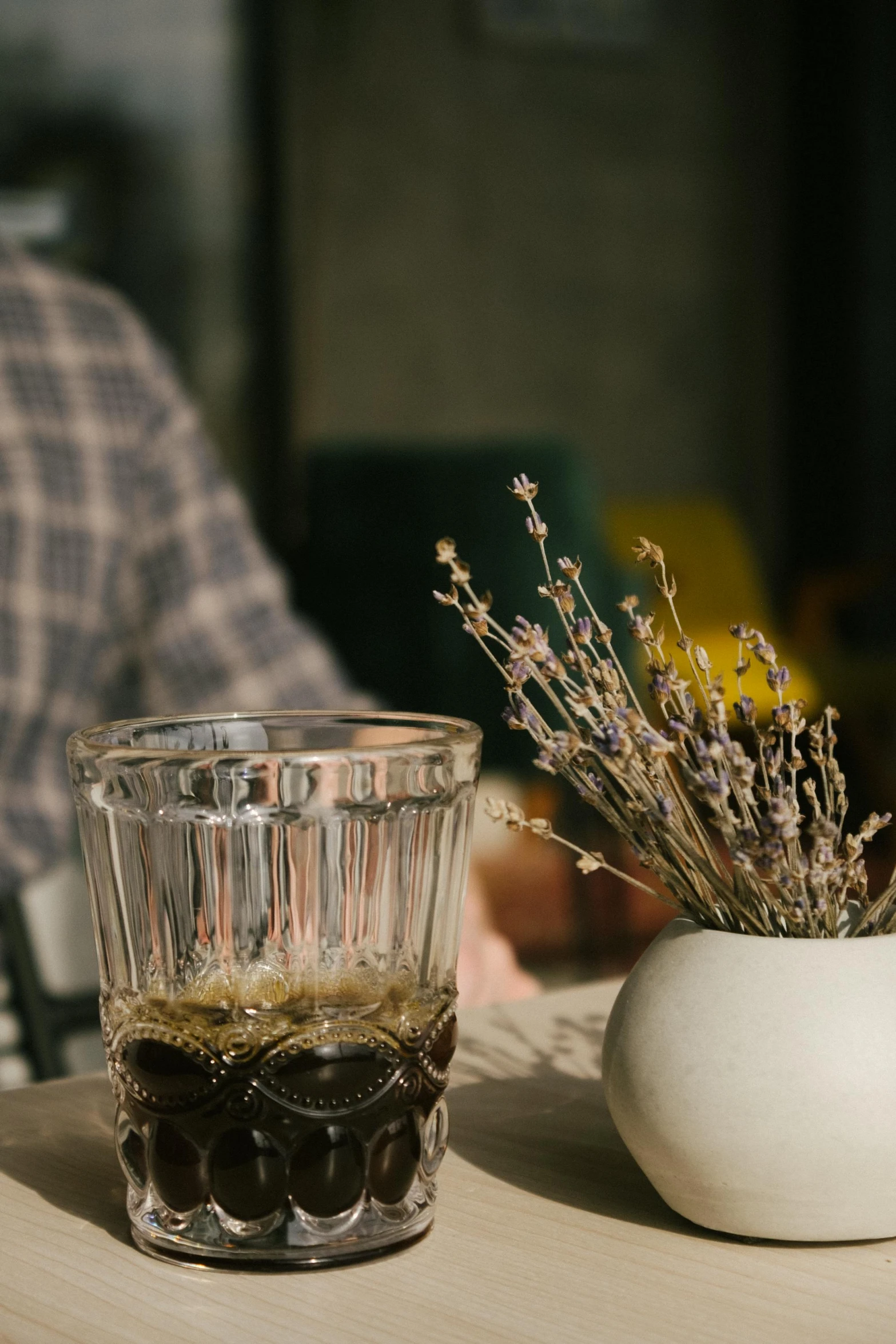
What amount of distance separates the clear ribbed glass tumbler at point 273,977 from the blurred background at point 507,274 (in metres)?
2.71

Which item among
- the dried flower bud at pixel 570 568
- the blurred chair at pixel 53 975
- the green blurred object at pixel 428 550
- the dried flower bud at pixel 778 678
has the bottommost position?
the green blurred object at pixel 428 550

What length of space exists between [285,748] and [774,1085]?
0.18m

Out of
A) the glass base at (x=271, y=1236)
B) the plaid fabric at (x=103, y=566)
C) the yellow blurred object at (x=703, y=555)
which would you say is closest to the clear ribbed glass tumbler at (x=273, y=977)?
the glass base at (x=271, y=1236)

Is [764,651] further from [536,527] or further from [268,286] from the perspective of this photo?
[268,286]

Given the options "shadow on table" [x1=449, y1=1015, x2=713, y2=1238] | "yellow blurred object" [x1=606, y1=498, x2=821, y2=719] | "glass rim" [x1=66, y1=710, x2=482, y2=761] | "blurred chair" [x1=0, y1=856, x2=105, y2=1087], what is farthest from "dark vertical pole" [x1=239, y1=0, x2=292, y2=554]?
"glass rim" [x1=66, y1=710, x2=482, y2=761]

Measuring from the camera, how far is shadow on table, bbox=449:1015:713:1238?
1.60 ft

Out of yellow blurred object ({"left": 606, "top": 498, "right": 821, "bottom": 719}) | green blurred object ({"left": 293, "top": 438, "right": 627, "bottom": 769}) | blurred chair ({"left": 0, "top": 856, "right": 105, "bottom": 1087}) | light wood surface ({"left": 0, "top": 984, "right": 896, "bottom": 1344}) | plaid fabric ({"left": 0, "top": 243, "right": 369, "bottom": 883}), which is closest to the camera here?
light wood surface ({"left": 0, "top": 984, "right": 896, "bottom": 1344})

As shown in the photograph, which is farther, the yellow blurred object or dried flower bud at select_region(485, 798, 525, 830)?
the yellow blurred object

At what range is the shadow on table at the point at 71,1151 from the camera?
0.49m

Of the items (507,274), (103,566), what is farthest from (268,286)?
(103,566)

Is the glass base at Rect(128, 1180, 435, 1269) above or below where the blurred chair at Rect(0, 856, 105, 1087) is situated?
above

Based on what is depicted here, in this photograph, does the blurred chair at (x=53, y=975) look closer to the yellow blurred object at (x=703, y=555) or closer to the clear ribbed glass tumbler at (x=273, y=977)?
the clear ribbed glass tumbler at (x=273, y=977)

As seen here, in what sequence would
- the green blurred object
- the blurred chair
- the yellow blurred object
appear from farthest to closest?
the yellow blurred object < the green blurred object < the blurred chair

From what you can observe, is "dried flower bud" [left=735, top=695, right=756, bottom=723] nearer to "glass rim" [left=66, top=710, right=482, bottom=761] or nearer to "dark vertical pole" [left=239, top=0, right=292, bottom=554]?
"glass rim" [left=66, top=710, right=482, bottom=761]
